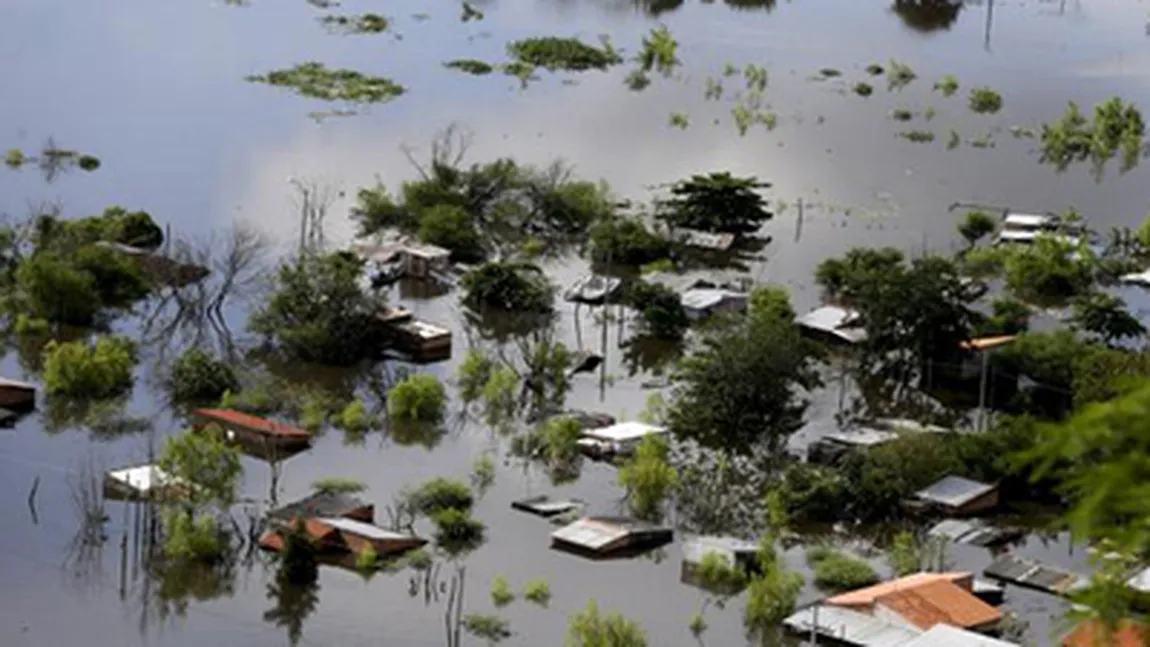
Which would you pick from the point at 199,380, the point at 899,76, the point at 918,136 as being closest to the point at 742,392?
the point at 199,380

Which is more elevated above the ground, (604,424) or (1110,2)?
(1110,2)

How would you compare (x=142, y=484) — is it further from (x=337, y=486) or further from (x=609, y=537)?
(x=609, y=537)

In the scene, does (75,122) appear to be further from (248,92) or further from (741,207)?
(741,207)

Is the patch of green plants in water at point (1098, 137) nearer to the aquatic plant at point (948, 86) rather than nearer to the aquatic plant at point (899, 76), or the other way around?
the aquatic plant at point (948, 86)

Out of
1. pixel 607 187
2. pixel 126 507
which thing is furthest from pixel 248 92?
pixel 126 507

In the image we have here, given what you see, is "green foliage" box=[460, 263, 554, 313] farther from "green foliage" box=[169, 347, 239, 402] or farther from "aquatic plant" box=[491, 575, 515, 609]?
"aquatic plant" box=[491, 575, 515, 609]
